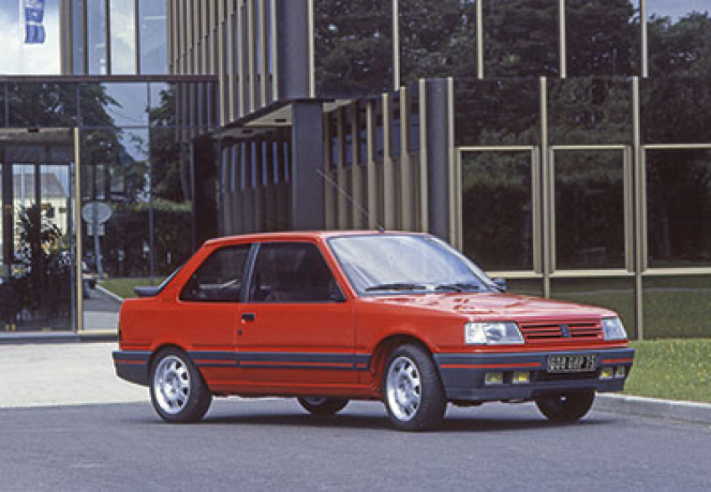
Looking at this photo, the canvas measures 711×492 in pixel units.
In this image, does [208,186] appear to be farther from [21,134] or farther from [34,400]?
[34,400]

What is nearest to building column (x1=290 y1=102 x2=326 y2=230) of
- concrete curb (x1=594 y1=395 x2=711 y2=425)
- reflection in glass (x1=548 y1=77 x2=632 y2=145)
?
reflection in glass (x1=548 y1=77 x2=632 y2=145)

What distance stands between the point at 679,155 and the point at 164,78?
9.88m

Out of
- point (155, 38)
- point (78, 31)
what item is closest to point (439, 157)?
point (155, 38)

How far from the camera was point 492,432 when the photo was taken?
12.1 m

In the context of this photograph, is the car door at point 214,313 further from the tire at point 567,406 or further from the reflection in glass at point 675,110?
the reflection in glass at point 675,110

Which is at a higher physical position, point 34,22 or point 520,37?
point 34,22

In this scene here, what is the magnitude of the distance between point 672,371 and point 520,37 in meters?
10.1

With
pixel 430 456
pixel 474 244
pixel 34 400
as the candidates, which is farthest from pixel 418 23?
pixel 430 456

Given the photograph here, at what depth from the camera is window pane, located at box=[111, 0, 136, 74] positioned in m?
37.8

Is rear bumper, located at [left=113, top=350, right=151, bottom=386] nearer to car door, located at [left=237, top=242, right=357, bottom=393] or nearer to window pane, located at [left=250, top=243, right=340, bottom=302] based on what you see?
car door, located at [left=237, top=242, right=357, bottom=393]

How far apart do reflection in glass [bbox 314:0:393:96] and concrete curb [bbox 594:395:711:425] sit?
12.7 m

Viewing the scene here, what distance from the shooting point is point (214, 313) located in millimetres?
13609

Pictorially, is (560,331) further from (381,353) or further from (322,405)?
(322,405)

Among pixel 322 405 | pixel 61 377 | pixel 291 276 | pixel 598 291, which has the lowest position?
pixel 61 377
